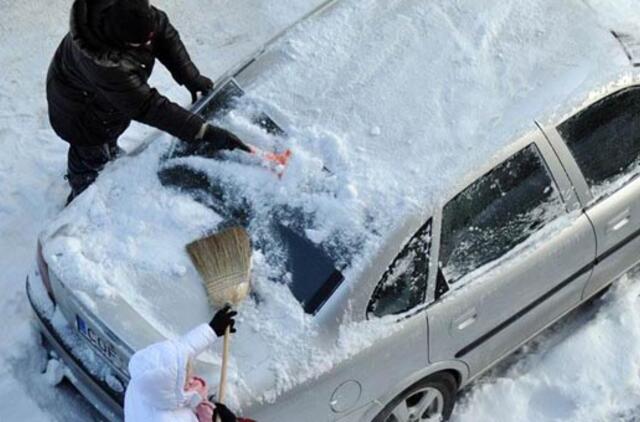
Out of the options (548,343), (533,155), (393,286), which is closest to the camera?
(393,286)

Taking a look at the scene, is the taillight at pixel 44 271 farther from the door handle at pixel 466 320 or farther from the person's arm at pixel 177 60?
the door handle at pixel 466 320

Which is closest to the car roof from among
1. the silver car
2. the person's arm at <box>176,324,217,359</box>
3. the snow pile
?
the silver car

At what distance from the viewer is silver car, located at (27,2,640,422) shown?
3789mm

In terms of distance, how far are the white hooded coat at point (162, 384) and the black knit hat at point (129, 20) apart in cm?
163

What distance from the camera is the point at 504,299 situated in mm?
4148

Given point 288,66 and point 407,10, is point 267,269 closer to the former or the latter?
point 288,66

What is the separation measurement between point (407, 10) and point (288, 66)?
63cm

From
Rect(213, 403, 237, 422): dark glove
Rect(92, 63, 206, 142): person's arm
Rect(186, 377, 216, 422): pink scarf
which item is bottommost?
Rect(213, 403, 237, 422): dark glove

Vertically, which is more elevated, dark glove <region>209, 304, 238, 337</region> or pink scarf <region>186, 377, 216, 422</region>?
dark glove <region>209, 304, 238, 337</region>

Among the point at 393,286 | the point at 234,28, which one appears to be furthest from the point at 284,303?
the point at 234,28

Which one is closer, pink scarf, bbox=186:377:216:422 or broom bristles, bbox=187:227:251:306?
pink scarf, bbox=186:377:216:422

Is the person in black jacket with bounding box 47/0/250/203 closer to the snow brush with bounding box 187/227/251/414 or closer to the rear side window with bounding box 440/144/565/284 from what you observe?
the snow brush with bounding box 187/227/251/414

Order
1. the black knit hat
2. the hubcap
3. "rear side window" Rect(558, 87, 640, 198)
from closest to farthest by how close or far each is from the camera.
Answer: the hubcap < "rear side window" Rect(558, 87, 640, 198) < the black knit hat

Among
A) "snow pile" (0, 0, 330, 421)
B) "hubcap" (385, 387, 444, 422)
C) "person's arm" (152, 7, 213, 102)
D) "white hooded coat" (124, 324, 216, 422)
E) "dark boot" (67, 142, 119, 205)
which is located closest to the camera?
"white hooded coat" (124, 324, 216, 422)
